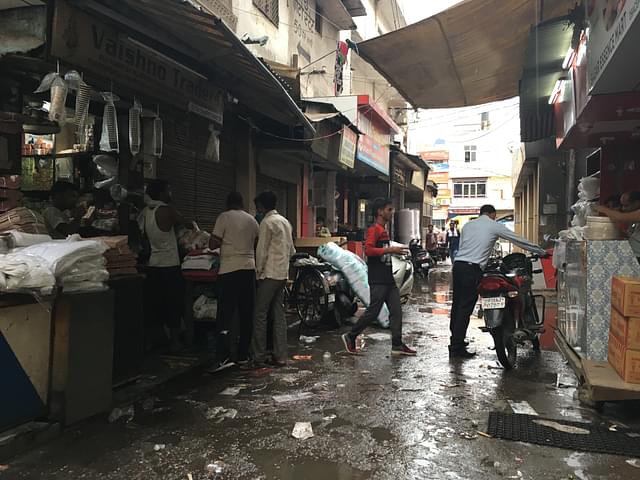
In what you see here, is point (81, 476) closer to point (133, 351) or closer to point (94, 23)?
point (133, 351)

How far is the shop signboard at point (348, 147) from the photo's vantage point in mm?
11320

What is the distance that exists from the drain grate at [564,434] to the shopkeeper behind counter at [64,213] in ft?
14.7

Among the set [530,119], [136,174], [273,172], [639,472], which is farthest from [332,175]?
[639,472]

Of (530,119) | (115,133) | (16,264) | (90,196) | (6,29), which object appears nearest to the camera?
(16,264)

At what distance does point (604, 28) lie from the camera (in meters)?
4.56

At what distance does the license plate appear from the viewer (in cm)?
557

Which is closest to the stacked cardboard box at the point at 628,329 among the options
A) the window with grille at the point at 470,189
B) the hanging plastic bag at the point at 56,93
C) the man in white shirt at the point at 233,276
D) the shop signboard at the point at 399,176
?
the man in white shirt at the point at 233,276

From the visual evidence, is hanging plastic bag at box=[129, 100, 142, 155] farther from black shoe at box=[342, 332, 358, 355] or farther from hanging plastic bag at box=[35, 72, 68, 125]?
black shoe at box=[342, 332, 358, 355]

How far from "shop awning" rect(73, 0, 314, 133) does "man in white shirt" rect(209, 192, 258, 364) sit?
1629 millimetres

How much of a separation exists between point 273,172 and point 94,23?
6.47 metres

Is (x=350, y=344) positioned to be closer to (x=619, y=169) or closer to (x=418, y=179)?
(x=619, y=169)

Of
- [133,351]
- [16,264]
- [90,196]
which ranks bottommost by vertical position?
[133,351]

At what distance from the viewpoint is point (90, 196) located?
20.0ft

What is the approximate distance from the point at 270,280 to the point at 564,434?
10.4ft
